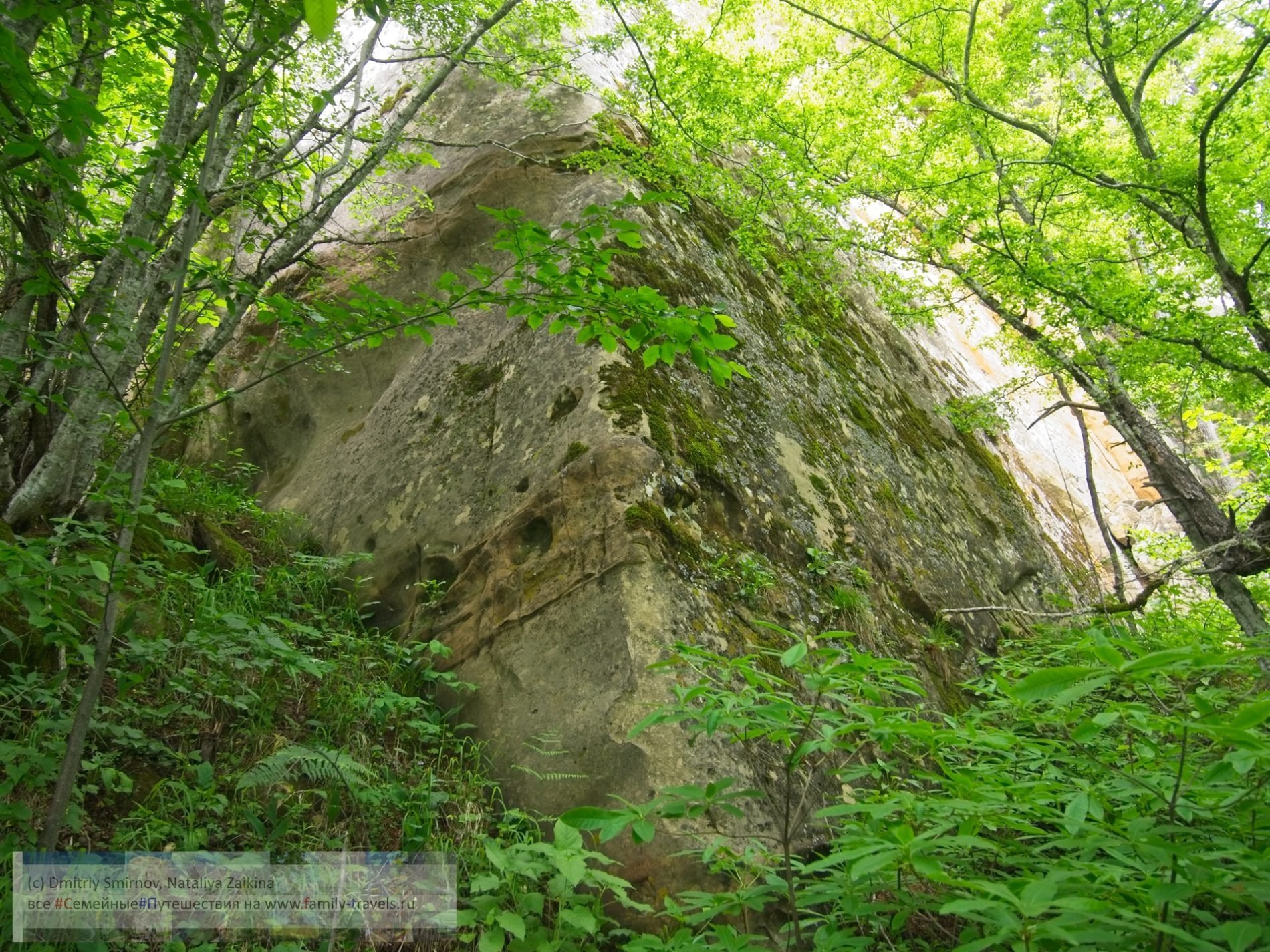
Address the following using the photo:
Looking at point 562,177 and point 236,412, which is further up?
point 562,177

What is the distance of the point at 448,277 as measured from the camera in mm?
2453

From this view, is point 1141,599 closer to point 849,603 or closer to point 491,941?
point 849,603

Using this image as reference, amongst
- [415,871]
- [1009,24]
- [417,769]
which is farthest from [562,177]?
[1009,24]

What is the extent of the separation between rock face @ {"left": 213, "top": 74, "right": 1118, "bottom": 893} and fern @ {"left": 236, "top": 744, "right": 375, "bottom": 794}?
0.60 meters

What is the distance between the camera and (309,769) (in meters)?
2.63

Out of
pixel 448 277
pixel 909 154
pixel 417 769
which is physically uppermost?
pixel 909 154

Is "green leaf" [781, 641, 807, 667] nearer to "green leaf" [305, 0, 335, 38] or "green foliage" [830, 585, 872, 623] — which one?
"green leaf" [305, 0, 335, 38]

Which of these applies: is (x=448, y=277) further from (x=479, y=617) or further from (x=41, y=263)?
(x=479, y=617)

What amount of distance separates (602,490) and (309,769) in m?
1.66

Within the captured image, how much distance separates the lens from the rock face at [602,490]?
310cm

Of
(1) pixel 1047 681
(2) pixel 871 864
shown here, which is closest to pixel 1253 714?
(1) pixel 1047 681

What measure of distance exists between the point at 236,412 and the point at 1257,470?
10.7 m

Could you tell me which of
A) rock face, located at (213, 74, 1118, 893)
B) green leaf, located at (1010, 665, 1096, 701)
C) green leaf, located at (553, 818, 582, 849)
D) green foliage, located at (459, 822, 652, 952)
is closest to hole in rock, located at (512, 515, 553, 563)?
rock face, located at (213, 74, 1118, 893)

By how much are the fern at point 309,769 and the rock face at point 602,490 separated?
596mm
